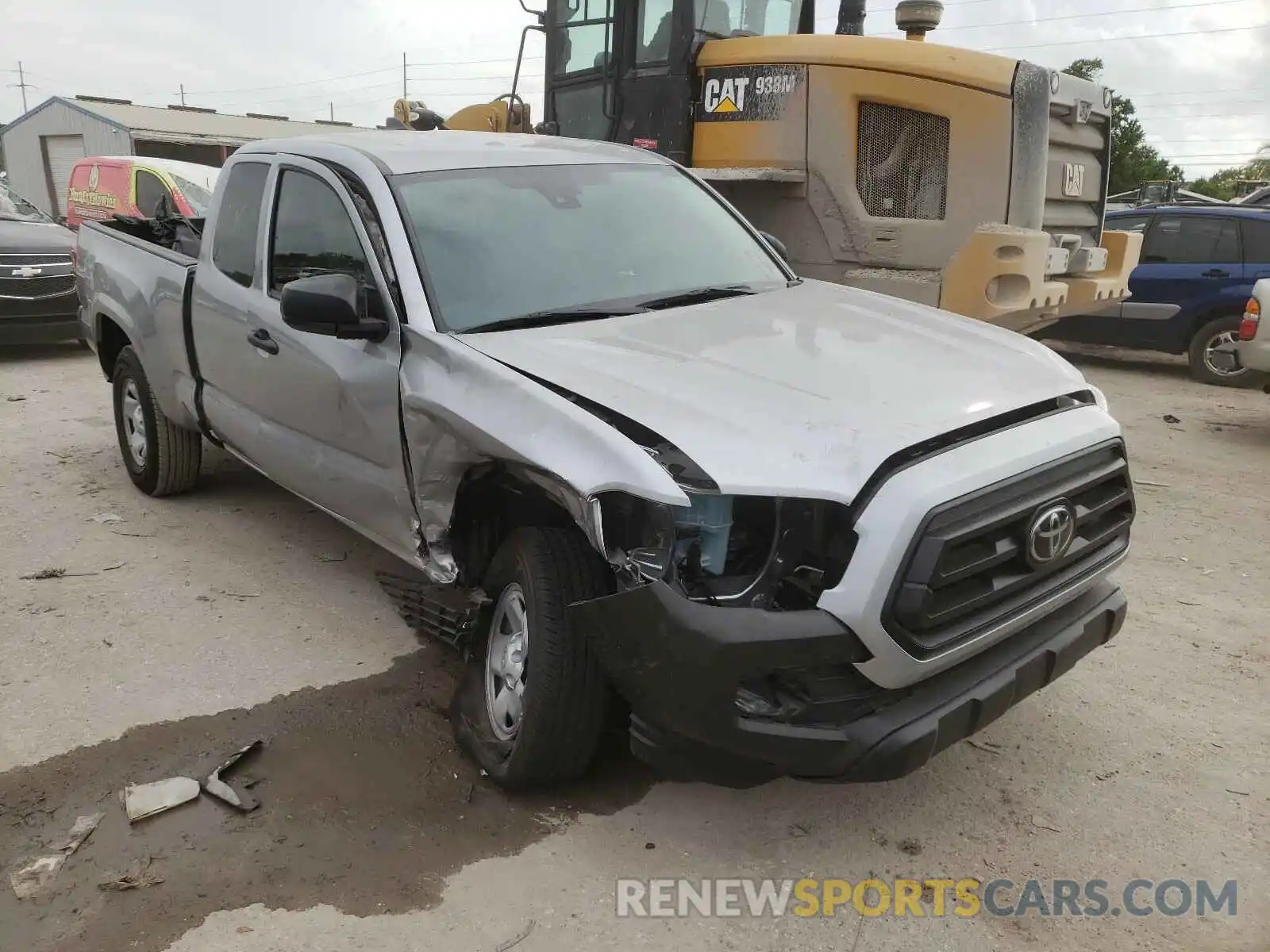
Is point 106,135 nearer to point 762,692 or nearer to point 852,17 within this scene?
point 852,17

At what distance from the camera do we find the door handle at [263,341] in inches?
163

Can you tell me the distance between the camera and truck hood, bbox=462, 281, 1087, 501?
2520mm

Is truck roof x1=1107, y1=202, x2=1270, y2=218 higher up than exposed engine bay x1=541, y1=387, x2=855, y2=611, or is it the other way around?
truck roof x1=1107, y1=202, x2=1270, y2=218

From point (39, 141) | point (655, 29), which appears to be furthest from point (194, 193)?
point (39, 141)

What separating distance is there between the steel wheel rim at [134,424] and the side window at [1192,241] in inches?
357

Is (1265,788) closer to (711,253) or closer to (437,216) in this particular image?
(711,253)

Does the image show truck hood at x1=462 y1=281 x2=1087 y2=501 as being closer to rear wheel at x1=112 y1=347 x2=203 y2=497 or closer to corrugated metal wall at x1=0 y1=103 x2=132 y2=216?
rear wheel at x1=112 y1=347 x2=203 y2=497

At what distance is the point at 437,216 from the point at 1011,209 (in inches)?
178

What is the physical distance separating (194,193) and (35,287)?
8.56 ft

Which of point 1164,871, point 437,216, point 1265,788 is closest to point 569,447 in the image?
point 437,216

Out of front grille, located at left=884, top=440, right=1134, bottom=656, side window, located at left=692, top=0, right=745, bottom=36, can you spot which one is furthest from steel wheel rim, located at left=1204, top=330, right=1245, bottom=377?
front grille, located at left=884, top=440, right=1134, bottom=656

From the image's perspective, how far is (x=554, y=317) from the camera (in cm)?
345

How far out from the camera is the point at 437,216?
3656 millimetres

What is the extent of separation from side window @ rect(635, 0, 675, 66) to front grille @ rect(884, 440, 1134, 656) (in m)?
5.41
